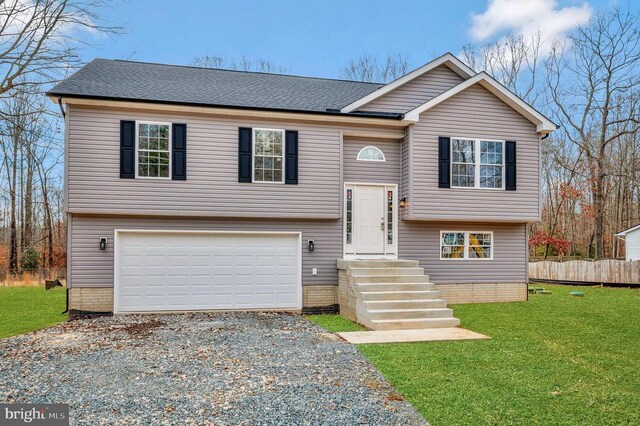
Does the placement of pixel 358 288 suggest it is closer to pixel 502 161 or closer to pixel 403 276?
pixel 403 276

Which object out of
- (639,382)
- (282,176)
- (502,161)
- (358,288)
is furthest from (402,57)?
(639,382)

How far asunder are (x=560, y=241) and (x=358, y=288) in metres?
20.1

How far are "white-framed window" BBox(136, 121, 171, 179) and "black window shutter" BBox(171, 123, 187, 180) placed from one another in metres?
0.09

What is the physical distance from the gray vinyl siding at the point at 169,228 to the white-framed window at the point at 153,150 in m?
1.08

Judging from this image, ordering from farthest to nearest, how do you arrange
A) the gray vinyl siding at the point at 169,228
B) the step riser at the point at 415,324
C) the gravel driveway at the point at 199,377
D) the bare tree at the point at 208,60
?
the bare tree at the point at 208,60 < the gray vinyl siding at the point at 169,228 < the step riser at the point at 415,324 < the gravel driveway at the point at 199,377

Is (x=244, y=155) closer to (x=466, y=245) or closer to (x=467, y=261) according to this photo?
(x=466, y=245)

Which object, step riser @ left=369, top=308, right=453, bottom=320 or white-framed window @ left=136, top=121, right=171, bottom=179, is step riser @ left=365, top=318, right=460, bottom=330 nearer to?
step riser @ left=369, top=308, right=453, bottom=320

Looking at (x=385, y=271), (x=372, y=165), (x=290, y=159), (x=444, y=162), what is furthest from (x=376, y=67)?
(x=385, y=271)

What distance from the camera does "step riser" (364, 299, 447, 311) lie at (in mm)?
8883

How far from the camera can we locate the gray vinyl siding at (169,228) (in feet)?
31.8

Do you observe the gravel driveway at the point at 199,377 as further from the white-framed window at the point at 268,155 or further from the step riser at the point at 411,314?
the white-framed window at the point at 268,155

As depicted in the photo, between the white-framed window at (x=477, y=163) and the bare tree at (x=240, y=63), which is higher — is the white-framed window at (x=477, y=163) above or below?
below

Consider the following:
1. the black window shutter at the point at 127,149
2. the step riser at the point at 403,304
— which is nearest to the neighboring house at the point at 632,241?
the step riser at the point at 403,304

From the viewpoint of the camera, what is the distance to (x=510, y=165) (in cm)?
1149
